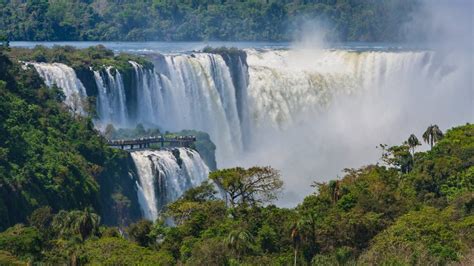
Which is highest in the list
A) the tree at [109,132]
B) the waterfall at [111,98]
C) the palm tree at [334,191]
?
the waterfall at [111,98]

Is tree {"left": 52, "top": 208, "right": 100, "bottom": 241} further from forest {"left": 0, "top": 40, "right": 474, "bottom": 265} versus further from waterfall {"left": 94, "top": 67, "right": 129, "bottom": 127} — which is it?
waterfall {"left": 94, "top": 67, "right": 129, "bottom": 127}

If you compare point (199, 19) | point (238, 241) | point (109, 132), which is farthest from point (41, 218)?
point (199, 19)

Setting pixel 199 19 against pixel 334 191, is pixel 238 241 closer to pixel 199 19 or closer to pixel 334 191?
pixel 334 191

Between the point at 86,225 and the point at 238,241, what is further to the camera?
the point at 86,225

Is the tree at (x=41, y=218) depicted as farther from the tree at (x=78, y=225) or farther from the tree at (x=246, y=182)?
the tree at (x=246, y=182)

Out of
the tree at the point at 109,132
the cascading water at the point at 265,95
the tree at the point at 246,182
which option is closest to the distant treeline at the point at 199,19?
the cascading water at the point at 265,95

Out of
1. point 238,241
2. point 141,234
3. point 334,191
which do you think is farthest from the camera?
point 334,191

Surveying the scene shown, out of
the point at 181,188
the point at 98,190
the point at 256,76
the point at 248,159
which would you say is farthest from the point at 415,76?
Answer: the point at 98,190
